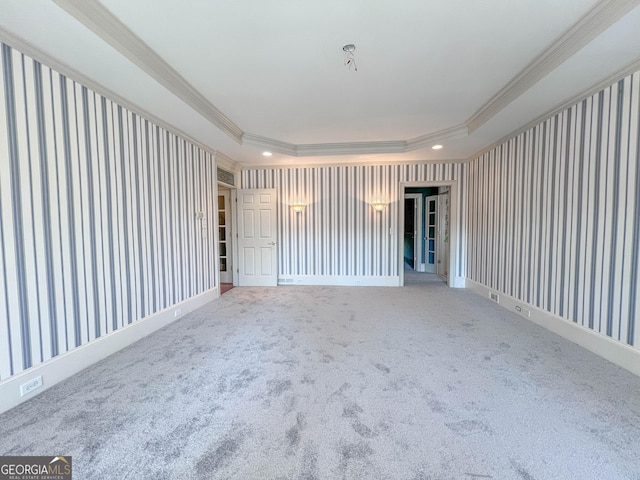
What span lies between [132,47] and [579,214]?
4.49 m

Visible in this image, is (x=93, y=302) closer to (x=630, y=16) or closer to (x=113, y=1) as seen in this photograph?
(x=113, y=1)

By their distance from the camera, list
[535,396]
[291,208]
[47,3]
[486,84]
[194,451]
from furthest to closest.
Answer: [291,208] → [486,84] → [535,396] → [47,3] → [194,451]

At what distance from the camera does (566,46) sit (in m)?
2.21

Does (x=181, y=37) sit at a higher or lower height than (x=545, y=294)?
higher

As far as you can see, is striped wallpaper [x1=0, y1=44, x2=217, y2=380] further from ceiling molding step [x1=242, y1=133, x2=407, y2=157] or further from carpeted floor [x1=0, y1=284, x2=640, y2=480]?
ceiling molding step [x1=242, y1=133, x2=407, y2=157]

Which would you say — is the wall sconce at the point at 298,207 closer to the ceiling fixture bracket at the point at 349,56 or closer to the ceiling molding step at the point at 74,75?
the ceiling molding step at the point at 74,75

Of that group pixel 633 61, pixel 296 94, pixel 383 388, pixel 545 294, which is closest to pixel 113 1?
pixel 296 94

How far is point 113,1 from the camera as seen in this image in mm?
1845

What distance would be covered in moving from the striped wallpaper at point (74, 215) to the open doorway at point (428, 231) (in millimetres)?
5208

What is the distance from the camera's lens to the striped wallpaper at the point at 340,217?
5875 mm

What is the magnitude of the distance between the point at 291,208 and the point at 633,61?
5.08 metres

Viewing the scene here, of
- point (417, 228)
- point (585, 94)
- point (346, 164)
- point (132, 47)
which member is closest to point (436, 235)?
point (417, 228)

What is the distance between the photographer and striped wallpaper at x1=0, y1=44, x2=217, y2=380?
197 centimetres

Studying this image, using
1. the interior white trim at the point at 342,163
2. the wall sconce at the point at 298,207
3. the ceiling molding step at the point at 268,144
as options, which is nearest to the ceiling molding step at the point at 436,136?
the interior white trim at the point at 342,163
